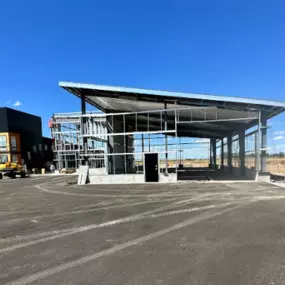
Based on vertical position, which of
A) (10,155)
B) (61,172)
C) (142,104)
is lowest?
(61,172)

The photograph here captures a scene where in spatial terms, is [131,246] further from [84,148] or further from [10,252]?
[84,148]

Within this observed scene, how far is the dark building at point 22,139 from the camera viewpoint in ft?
113

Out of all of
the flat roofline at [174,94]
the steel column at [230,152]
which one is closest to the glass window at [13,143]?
the flat roofline at [174,94]

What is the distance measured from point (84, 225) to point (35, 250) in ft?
5.96

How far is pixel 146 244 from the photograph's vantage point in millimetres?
4961

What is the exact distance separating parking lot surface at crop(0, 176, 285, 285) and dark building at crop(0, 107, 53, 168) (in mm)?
29583

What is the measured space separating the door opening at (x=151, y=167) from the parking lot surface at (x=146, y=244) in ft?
26.5

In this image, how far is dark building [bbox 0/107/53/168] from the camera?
34.4m

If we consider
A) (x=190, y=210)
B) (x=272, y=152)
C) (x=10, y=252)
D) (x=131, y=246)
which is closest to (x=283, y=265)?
(x=131, y=246)

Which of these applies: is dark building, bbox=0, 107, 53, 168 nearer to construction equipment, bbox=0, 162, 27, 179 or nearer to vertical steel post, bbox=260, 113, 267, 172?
construction equipment, bbox=0, 162, 27, 179

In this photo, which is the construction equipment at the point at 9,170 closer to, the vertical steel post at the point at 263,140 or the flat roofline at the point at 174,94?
the flat roofline at the point at 174,94

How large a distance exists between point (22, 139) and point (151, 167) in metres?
28.5

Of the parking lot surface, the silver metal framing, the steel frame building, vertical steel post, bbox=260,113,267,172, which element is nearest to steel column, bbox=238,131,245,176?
the steel frame building

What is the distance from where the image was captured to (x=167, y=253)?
4.47 m
